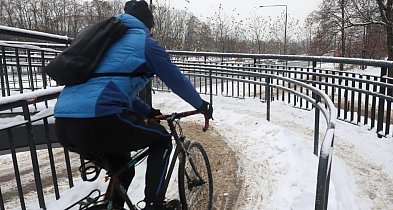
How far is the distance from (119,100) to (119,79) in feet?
0.45

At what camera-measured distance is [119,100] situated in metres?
2.31

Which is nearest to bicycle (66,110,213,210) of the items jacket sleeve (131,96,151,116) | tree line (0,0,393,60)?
jacket sleeve (131,96,151,116)

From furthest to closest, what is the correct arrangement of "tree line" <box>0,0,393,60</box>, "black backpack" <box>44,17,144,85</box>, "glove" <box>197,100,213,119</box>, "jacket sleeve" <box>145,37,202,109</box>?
"tree line" <box>0,0,393,60</box> < "glove" <box>197,100,213,119</box> < "jacket sleeve" <box>145,37,202,109</box> < "black backpack" <box>44,17,144,85</box>

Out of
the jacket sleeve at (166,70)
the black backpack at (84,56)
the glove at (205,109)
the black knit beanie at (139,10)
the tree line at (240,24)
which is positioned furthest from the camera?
the tree line at (240,24)

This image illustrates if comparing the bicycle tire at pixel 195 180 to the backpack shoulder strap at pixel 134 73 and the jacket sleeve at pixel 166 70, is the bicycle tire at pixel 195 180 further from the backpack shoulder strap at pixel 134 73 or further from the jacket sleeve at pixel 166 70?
the backpack shoulder strap at pixel 134 73

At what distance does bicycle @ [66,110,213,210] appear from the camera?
2.59m

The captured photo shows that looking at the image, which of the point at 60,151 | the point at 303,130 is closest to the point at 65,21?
the point at 60,151

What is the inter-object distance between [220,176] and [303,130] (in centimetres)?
246

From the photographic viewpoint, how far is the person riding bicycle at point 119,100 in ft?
7.45

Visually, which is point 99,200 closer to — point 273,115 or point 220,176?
point 220,176

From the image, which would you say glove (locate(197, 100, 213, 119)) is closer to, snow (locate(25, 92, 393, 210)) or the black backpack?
the black backpack

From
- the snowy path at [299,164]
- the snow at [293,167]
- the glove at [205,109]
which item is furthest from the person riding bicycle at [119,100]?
the snowy path at [299,164]

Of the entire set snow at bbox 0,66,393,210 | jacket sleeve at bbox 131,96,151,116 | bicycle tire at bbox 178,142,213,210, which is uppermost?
jacket sleeve at bbox 131,96,151,116

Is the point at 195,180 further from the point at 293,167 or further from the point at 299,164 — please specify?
the point at 299,164
